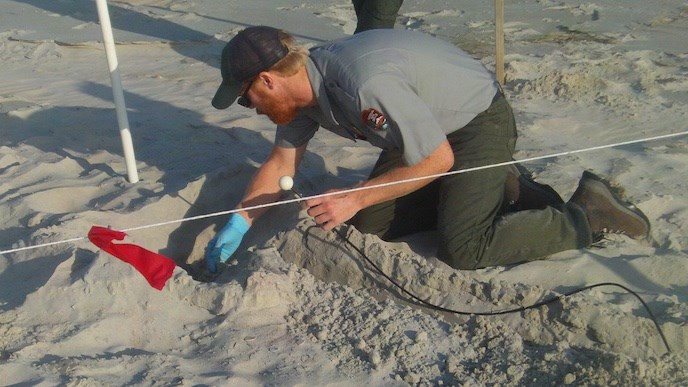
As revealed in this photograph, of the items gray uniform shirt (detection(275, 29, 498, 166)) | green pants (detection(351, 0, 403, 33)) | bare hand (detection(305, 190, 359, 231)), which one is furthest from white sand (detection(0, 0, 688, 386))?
green pants (detection(351, 0, 403, 33))

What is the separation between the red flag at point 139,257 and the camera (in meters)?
2.82

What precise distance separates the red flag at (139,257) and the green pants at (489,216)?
952 millimetres

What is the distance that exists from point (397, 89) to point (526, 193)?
101cm

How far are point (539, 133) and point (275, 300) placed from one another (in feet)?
7.58

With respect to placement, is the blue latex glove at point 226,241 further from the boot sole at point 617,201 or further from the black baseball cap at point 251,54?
the boot sole at point 617,201

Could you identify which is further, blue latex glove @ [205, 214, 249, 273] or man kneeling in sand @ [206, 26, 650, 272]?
blue latex glove @ [205, 214, 249, 273]

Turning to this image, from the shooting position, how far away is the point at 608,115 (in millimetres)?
4855

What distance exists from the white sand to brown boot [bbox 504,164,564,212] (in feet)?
1.00

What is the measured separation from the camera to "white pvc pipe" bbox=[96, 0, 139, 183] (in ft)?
11.8

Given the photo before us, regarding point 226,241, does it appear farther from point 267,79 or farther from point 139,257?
point 267,79

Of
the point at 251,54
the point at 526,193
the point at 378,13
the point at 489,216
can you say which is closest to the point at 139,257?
the point at 251,54

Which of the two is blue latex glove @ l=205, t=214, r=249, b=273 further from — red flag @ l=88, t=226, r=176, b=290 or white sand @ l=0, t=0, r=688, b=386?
red flag @ l=88, t=226, r=176, b=290

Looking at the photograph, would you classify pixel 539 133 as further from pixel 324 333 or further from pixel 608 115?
pixel 324 333

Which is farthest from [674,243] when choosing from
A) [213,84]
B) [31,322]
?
[213,84]
